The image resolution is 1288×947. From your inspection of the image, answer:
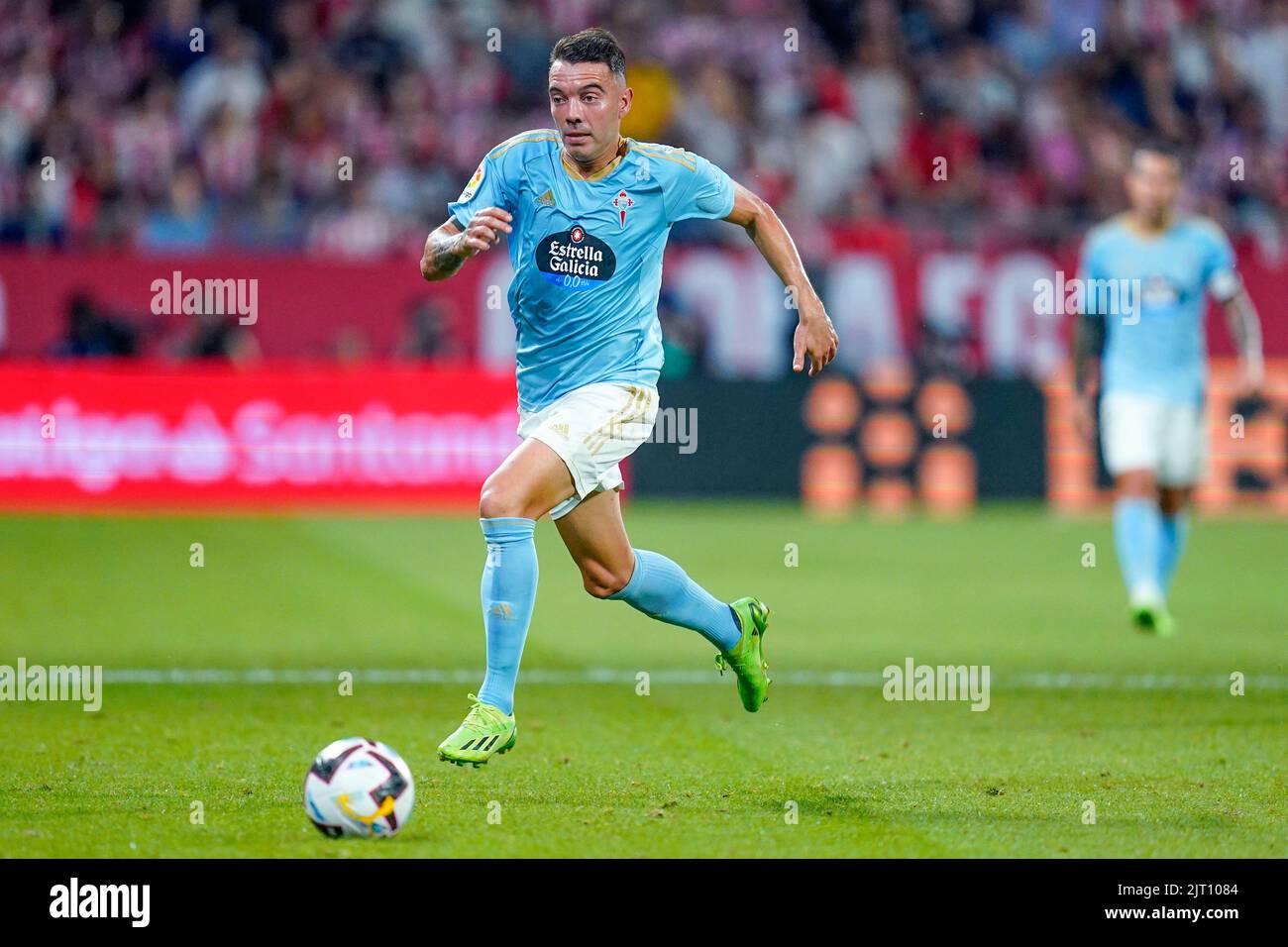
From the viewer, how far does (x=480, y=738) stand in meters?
6.29

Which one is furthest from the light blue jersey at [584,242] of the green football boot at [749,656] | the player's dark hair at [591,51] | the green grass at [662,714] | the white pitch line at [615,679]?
the white pitch line at [615,679]

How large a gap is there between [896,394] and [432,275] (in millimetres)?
12184

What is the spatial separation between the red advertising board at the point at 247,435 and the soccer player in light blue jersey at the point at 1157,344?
7.19 meters

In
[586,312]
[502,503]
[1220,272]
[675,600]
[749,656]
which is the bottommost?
[749,656]

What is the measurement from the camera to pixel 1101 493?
18938mm

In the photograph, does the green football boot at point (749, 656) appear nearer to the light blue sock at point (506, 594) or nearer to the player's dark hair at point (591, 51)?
the light blue sock at point (506, 594)

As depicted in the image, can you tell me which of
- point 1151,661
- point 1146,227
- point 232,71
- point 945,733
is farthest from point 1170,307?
point 232,71

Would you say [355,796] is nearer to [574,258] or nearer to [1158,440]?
[574,258]

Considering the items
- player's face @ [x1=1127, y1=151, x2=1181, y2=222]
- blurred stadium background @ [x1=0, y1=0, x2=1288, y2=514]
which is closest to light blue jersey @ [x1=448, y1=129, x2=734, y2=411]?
player's face @ [x1=1127, y1=151, x2=1181, y2=222]

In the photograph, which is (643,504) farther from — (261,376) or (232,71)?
(232,71)

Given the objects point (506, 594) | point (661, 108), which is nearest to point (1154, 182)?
point (506, 594)

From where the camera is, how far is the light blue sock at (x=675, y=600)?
7.11 meters

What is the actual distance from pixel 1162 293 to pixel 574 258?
5549mm

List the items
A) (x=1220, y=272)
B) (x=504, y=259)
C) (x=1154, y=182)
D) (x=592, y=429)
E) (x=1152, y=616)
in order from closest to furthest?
(x=592, y=429), (x=1152, y=616), (x=1154, y=182), (x=1220, y=272), (x=504, y=259)
